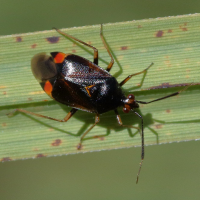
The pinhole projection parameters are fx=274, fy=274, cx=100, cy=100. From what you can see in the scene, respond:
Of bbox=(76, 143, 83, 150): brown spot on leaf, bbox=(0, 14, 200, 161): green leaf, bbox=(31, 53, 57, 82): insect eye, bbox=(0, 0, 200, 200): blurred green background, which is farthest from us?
bbox=(0, 0, 200, 200): blurred green background

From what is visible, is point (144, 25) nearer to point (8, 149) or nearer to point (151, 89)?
point (151, 89)

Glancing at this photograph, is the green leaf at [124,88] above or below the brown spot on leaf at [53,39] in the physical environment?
below

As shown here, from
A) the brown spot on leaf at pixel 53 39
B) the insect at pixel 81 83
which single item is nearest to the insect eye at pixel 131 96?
the insect at pixel 81 83

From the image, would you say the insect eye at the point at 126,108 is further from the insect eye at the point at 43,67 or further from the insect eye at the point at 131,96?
the insect eye at the point at 43,67

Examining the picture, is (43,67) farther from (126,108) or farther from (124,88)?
(126,108)

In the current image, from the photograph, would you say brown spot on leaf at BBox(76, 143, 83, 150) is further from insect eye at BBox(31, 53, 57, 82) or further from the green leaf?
insect eye at BBox(31, 53, 57, 82)

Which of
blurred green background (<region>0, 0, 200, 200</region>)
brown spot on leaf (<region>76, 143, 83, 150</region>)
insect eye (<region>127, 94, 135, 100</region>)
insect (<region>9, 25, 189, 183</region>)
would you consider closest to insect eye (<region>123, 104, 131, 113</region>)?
insect (<region>9, 25, 189, 183</region>)

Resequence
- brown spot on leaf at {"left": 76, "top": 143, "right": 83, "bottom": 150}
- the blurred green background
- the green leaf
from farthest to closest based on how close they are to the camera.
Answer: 1. the blurred green background
2. brown spot on leaf at {"left": 76, "top": 143, "right": 83, "bottom": 150}
3. the green leaf
